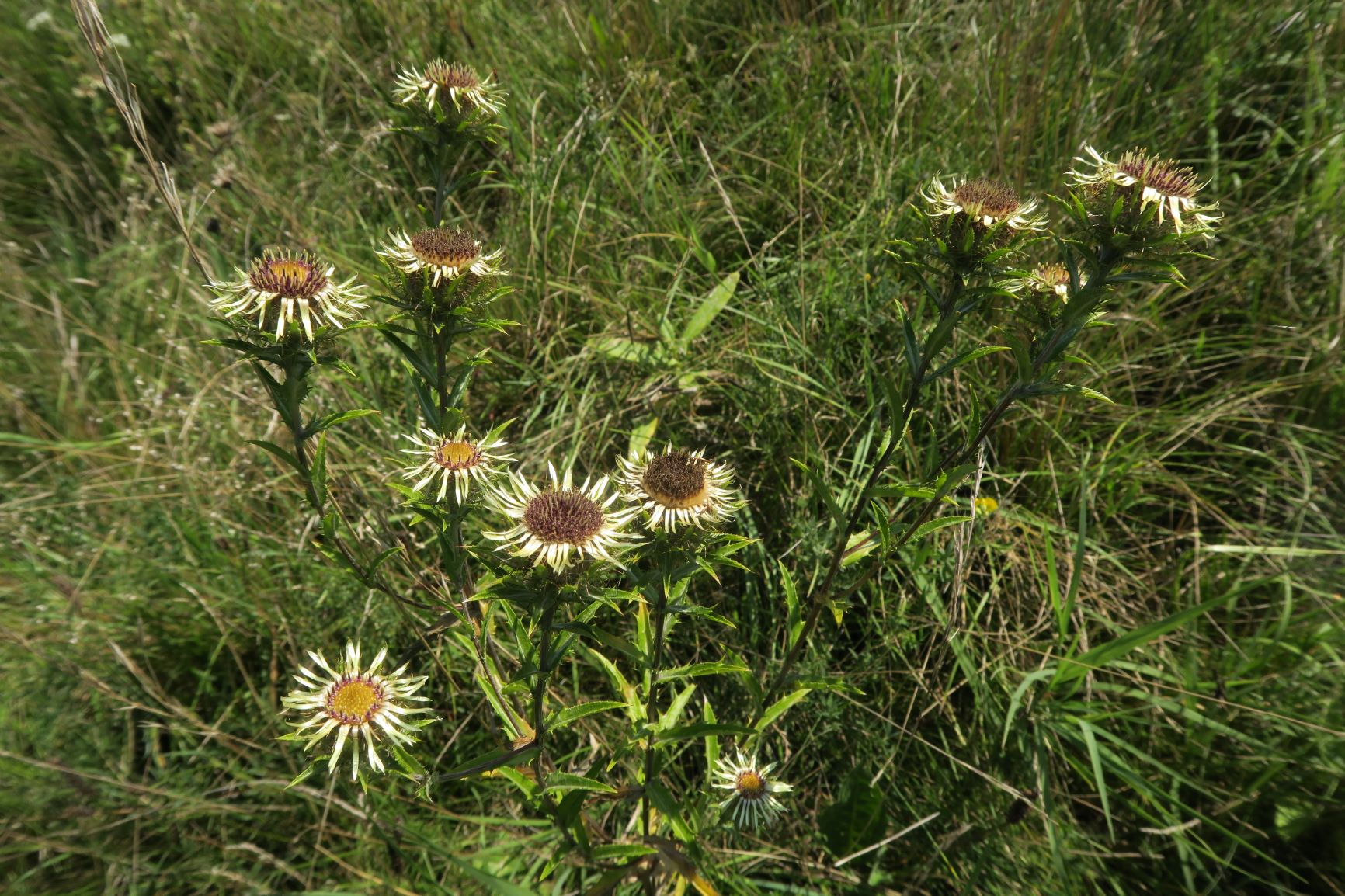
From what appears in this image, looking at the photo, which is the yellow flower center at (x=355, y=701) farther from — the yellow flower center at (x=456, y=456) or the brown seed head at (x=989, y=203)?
the brown seed head at (x=989, y=203)

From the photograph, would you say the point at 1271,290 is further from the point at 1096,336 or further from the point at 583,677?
the point at 583,677

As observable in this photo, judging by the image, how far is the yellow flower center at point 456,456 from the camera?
1.50 m

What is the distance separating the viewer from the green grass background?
6.65 ft

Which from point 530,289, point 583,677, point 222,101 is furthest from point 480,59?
point 583,677

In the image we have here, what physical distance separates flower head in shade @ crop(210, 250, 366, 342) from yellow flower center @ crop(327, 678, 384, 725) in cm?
57

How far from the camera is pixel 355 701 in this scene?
1396 millimetres

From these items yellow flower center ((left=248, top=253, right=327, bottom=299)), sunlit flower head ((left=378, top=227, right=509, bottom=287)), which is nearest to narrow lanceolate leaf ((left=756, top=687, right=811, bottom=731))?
sunlit flower head ((left=378, top=227, right=509, bottom=287))

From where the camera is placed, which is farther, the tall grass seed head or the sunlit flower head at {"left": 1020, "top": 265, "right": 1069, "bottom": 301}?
the sunlit flower head at {"left": 1020, "top": 265, "right": 1069, "bottom": 301}

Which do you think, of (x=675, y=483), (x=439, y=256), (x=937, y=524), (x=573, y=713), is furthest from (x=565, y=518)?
(x=937, y=524)

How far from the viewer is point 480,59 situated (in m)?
3.13

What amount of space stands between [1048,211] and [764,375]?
93 cm

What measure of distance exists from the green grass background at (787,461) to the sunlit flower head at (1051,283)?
9.3 inches

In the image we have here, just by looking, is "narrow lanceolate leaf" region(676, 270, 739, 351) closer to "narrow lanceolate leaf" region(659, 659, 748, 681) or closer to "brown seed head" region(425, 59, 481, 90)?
"brown seed head" region(425, 59, 481, 90)

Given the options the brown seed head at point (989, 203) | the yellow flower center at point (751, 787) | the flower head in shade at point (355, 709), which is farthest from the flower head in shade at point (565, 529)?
the brown seed head at point (989, 203)
